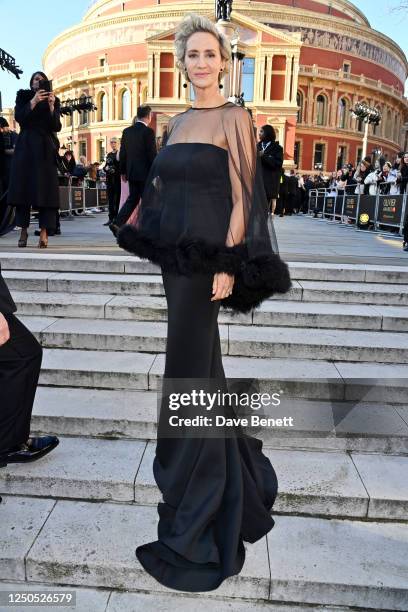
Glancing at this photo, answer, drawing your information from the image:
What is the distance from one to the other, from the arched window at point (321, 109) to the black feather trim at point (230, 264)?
64937mm

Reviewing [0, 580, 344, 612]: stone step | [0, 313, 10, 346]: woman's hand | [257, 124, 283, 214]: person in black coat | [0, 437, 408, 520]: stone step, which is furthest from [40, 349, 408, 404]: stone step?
[257, 124, 283, 214]: person in black coat

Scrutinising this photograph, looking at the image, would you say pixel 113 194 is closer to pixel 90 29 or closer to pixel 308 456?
pixel 308 456

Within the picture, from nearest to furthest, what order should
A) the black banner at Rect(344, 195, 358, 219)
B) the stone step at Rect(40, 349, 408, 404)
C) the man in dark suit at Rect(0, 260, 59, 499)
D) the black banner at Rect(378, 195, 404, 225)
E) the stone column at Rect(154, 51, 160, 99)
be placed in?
the man in dark suit at Rect(0, 260, 59, 499) → the stone step at Rect(40, 349, 408, 404) → the black banner at Rect(378, 195, 404, 225) → the black banner at Rect(344, 195, 358, 219) → the stone column at Rect(154, 51, 160, 99)

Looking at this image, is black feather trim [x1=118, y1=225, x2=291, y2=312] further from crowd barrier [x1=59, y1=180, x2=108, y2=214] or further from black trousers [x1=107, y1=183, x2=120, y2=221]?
crowd barrier [x1=59, y1=180, x2=108, y2=214]

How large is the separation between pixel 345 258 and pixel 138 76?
59.5 metres

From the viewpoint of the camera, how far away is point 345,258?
21.6 feet

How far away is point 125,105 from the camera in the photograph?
60625 mm

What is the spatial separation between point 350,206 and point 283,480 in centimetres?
1441

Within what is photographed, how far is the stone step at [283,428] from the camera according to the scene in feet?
10.9

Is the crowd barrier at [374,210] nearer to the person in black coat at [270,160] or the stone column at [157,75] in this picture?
the person in black coat at [270,160]

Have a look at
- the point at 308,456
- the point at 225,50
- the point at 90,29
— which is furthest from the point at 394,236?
the point at 90,29

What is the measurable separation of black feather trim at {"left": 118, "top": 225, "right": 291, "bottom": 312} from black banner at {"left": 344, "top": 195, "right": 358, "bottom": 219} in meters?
14.1

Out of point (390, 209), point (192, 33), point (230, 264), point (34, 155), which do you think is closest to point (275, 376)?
point (230, 264)

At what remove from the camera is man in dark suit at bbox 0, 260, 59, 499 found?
2.57 metres
